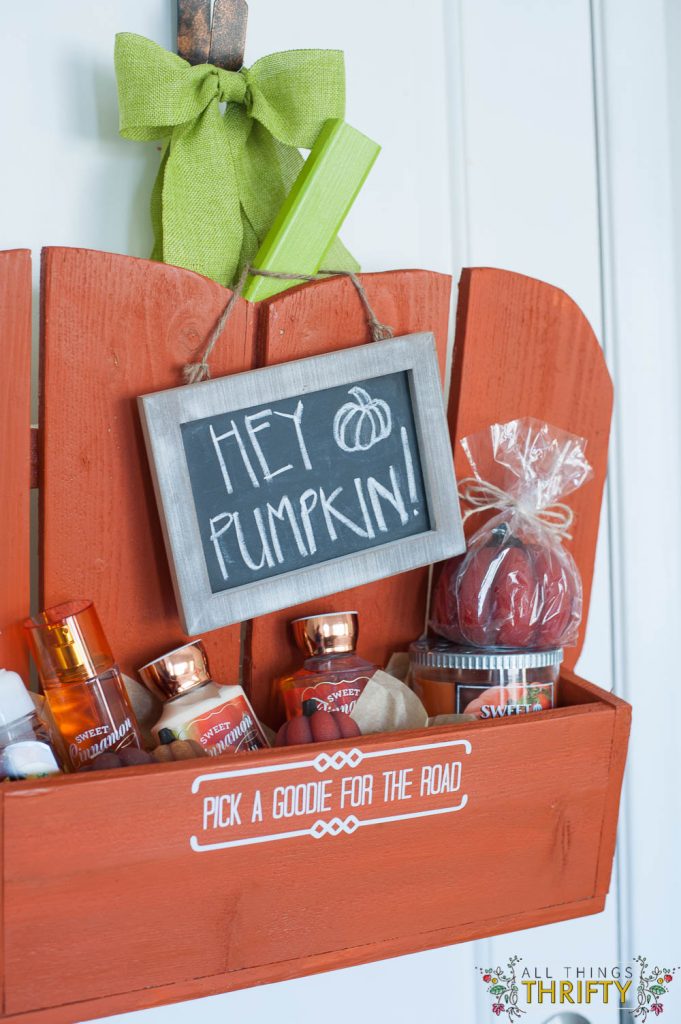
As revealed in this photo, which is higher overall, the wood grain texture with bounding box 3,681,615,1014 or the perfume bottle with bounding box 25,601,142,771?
the perfume bottle with bounding box 25,601,142,771

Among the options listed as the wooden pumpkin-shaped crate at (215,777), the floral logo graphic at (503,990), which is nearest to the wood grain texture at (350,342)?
the wooden pumpkin-shaped crate at (215,777)

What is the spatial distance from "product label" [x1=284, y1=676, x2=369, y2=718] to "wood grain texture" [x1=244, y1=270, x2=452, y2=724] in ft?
0.15

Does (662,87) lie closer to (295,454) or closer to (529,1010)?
(295,454)

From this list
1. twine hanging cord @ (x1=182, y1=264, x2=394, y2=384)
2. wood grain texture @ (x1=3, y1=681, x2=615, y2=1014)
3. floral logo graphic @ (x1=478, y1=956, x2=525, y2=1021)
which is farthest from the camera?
floral logo graphic @ (x1=478, y1=956, x2=525, y2=1021)

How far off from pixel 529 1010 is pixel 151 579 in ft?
1.61

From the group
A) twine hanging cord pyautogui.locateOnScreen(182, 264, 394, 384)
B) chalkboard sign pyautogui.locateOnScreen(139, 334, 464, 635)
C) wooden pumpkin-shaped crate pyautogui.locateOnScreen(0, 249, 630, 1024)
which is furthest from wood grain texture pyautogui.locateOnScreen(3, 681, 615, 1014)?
twine hanging cord pyautogui.locateOnScreen(182, 264, 394, 384)

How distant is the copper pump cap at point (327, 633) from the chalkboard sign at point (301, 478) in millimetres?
20

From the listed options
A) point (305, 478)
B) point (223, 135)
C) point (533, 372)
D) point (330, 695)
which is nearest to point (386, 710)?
point (330, 695)

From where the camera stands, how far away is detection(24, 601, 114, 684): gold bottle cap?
540 millimetres

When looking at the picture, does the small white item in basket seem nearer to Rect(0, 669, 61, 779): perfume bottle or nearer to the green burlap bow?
Rect(0, 669, 61, 779): perfume bottle

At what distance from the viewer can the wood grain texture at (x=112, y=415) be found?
57 centimetres

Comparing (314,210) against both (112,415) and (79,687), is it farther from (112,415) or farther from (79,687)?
(79,687)

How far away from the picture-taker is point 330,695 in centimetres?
59

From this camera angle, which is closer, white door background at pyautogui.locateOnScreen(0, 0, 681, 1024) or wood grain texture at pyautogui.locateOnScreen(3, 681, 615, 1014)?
wood grain texture at pyautogui.locateOnScreen(3, 681, 615, 1014)
